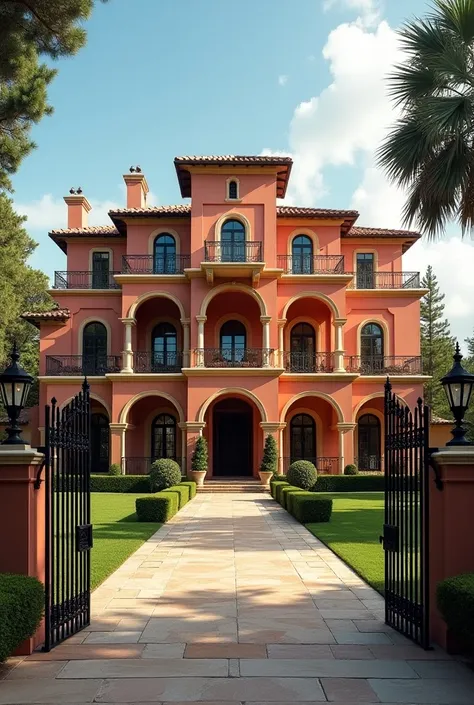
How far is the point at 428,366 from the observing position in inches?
2186

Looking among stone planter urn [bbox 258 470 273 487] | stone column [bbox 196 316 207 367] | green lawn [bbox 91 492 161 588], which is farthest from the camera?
stone column [bbox 196 316 207 367]

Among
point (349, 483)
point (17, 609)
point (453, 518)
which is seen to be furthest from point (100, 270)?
point (17, 609)

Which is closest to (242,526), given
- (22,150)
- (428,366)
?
(22,150)

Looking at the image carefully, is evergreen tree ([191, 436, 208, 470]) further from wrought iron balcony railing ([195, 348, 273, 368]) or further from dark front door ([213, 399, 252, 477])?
dark front door ([213, 399, 252, 477])

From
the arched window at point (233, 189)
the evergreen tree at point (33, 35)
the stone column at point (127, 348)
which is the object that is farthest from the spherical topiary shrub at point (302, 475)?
the evergreen tree at point (33, 35)

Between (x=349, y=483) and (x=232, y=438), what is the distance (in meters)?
7.50

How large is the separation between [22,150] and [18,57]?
10.0 ft

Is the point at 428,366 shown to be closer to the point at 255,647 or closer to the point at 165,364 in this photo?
the point at 165,364

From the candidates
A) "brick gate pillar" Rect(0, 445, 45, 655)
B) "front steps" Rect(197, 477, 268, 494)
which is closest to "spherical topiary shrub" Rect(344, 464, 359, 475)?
"front steps" Rect(197, 477, 268, 494)

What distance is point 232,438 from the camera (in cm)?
3378

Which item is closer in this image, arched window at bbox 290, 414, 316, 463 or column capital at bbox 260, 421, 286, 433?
column capital at bbox 260, 421, 286, 433

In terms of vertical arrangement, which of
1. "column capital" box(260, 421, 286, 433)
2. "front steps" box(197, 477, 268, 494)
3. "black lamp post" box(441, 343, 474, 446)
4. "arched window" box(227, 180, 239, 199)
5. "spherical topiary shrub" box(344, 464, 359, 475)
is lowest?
"front steps" box(197, 477, 268, 494)

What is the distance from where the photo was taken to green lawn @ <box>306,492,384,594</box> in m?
10.6

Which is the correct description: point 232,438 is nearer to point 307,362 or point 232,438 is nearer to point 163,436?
point 163,436
